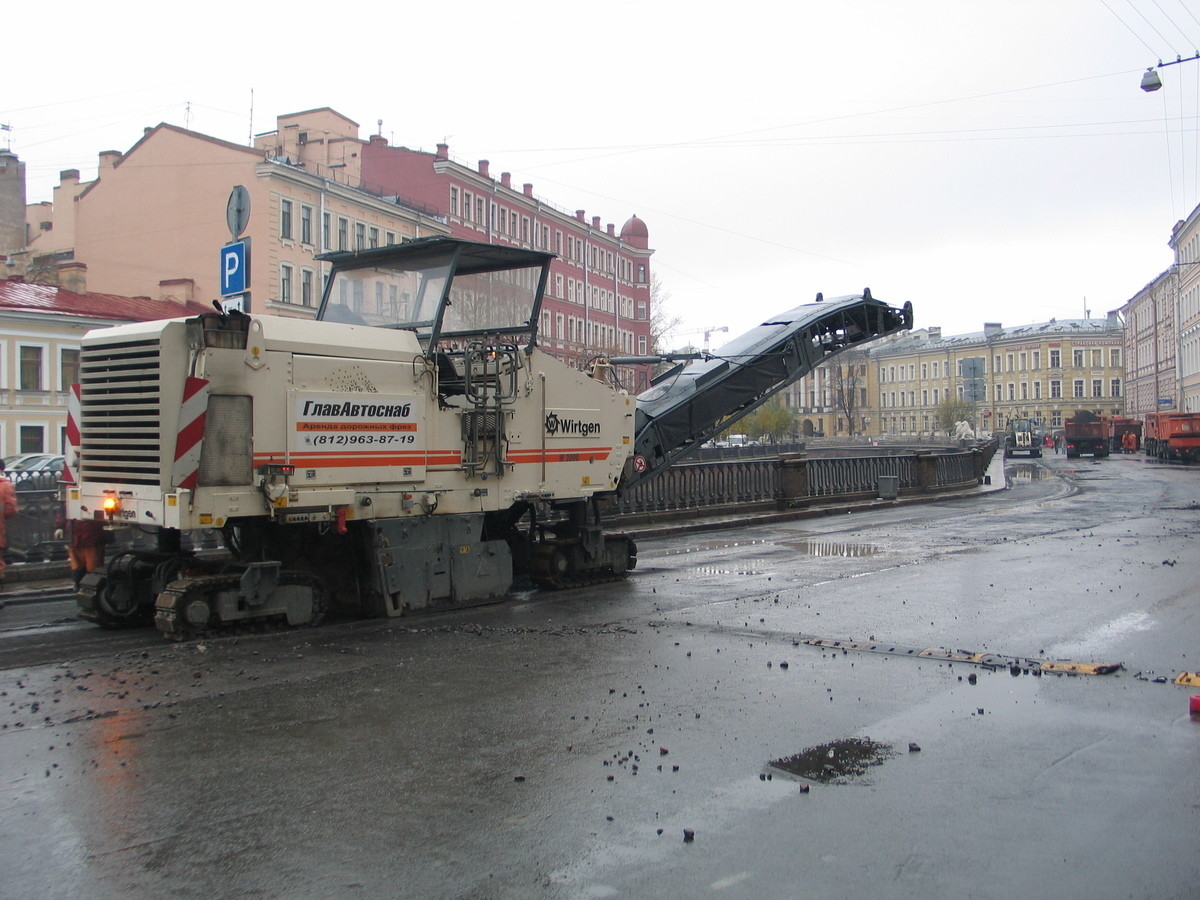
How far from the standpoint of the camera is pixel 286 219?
4441cm

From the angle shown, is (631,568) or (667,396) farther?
(667,396)

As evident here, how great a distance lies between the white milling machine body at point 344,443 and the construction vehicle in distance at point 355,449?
18 mm

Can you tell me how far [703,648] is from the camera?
8.80 m

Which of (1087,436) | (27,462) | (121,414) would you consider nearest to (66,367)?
(27,462)

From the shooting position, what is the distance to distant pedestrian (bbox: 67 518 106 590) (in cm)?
941

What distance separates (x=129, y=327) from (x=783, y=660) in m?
5.96

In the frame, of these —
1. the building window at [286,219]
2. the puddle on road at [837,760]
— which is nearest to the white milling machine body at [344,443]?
the puddle on road at [837,760]

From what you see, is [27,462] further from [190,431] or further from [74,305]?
[190,431]

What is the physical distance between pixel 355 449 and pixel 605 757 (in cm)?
447

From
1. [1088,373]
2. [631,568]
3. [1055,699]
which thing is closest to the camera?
[1055,699]

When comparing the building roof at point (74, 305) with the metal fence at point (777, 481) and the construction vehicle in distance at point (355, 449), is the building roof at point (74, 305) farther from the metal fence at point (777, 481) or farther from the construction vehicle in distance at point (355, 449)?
the construction vehicle in distance at point (355, 449)

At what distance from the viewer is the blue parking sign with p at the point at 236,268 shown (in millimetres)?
11859

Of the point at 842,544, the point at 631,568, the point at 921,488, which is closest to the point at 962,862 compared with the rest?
the point at 631,568

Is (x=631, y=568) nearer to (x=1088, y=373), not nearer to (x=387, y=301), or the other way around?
(x=387, y=301)
